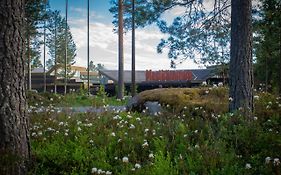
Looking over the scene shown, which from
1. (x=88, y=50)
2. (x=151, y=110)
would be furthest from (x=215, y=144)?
(x=88, y=50)

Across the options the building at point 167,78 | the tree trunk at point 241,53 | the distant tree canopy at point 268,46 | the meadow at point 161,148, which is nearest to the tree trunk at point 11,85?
the meadow at point 161,148

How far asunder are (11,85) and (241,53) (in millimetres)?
4935

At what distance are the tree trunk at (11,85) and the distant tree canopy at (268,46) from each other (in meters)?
7.51

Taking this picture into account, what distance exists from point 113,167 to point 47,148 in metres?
Answer: 1.64

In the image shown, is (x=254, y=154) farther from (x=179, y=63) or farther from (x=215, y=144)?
(x=179, y=63)

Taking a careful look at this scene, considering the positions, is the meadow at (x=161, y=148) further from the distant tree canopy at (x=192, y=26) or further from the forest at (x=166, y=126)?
the distant tree canopy at (x=192, y=26)

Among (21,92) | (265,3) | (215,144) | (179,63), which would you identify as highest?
(265,3)

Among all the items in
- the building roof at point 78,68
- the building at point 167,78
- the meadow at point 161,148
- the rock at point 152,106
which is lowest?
the meadow at point 161,148

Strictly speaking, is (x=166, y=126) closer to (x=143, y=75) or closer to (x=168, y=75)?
(x=168, y=75)

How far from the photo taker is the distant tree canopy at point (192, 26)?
977 centimetres

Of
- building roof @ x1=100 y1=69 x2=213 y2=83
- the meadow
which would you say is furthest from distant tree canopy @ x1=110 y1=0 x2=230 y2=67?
building roof @ x1=100 y1=69 x2=213 y2=83

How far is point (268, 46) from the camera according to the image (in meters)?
24.0

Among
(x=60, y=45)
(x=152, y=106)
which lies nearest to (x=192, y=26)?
(x=152, y=106)

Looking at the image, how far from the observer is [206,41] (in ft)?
35.2
